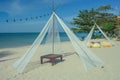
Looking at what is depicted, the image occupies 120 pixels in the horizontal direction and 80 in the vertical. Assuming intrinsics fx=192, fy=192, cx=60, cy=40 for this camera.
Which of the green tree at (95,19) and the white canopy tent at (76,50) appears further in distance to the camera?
the green tree at (95,19)

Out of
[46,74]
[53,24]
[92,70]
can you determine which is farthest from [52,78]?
[53,24]

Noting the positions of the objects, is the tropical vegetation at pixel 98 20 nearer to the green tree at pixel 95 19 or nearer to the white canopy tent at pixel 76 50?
the green tree at pixel 95 19

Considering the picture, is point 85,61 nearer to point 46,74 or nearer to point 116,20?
point 46,74

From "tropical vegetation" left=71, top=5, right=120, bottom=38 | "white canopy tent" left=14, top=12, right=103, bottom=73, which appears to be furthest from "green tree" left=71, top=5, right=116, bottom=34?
"white canopy tent" left=14, top=12, right=103, bottom=73

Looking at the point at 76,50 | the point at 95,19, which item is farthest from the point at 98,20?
the point at 76,50

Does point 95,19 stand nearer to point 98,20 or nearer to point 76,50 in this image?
point 98,20

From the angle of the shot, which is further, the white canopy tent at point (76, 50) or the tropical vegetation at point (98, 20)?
the tropical vegetation at point (98, 20)

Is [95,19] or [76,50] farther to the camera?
[95,19]

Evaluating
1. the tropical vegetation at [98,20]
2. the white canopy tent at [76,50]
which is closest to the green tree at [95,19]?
the tropical vegetation at [98,20]

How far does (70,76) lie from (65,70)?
86 cm

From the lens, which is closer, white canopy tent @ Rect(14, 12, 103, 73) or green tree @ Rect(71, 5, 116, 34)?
white canopy tent @ Rect(14, 12, 103, 73)

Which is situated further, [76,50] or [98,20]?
[98,20]

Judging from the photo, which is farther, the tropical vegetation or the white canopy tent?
the tropical vegetation

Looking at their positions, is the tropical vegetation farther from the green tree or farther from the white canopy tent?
the white canopy tent
